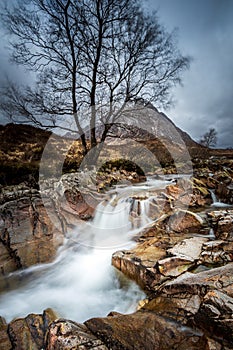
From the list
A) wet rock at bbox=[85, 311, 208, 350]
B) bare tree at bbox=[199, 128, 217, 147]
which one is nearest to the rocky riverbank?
wet rock at bbox=[85, 311, 208, 350]

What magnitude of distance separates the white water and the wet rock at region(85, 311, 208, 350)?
0.98 m

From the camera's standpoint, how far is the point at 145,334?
7.20ft

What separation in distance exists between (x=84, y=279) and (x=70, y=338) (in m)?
2.34

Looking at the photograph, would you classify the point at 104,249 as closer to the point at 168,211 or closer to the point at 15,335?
the point at 168,211

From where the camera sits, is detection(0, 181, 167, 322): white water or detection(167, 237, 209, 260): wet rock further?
detection(167, 237, 209, 260): wet rock

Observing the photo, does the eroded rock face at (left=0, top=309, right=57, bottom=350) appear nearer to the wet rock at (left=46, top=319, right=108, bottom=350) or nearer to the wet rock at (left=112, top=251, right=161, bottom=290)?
the wet rock at (left=46, top=319, right=108, bottom=350)

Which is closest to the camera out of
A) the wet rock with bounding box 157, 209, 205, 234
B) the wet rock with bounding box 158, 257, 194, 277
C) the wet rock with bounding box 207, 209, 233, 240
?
the wet rock with bounding box 158, 257, 194, 277

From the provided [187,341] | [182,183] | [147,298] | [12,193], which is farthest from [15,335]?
[182,183]

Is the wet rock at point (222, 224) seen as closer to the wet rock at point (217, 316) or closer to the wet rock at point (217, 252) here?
the wet rock at point (217, 252)

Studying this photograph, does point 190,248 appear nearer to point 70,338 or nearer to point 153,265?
point 153,265

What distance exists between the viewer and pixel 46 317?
2.88 metres

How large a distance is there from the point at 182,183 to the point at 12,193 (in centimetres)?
566

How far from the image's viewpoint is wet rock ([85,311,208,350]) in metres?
2.03

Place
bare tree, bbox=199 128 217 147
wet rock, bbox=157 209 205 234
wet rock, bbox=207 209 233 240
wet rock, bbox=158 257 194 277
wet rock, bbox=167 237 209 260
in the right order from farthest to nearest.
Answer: bare tree, bbox=199 128 217 147
wet rock, bbox=157 209 205 234
wet rock, bbox=207 209 233 240
wet rock, bbox=167 237 209 260
wet rock, bbox=158 257 194 277
